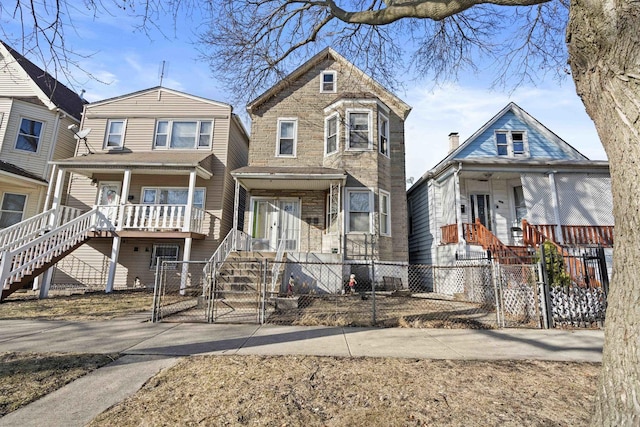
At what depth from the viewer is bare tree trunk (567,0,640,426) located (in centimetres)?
189

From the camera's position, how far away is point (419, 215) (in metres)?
15.8

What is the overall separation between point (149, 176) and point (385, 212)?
10.8 meters

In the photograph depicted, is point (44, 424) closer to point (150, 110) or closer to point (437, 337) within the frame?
point (437, 337)

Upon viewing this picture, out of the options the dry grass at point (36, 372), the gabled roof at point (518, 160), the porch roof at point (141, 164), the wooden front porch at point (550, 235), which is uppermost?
the gabled roof at point (518, 160)

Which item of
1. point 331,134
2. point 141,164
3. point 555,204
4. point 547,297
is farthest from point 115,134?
point 555,204

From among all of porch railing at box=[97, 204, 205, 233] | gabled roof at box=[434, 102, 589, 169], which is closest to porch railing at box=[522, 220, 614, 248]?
gabled roof at box=[434, 102, 589, 169]

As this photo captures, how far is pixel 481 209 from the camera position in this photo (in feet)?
44.4

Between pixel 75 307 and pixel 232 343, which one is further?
pixel 75 307

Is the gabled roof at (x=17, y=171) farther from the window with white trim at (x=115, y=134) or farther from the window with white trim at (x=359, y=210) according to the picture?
the window with white trim at (x=359, y=210)

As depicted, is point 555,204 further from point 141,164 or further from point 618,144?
point 141,164

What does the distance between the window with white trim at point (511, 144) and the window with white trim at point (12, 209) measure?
71.3 ft

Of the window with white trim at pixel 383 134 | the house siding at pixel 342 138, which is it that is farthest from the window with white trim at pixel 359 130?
the window with white trim at pixel 383 134

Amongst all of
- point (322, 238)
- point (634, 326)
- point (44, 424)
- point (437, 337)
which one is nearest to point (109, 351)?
point (44, 424)

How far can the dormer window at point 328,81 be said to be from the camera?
47.4ft
